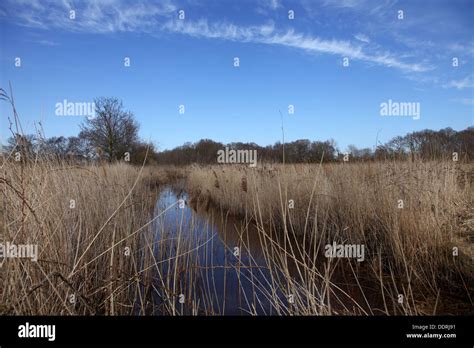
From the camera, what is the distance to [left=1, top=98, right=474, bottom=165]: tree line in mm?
3816

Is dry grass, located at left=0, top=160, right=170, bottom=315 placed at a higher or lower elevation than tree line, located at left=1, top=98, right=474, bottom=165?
lower

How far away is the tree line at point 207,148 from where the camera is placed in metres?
3.82

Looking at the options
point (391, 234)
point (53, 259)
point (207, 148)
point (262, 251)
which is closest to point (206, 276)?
point (262, 251)

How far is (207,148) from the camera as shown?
36.2ft

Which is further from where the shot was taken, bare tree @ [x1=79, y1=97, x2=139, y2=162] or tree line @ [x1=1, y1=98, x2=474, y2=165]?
bare tree @ [x1=79, y1=97, x2=139, y2=162]

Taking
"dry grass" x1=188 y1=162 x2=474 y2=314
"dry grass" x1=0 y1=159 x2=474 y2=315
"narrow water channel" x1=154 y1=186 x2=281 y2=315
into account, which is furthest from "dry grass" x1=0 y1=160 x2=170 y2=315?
"dry grass" x1=188 y1=162 x2=474 y2=314
